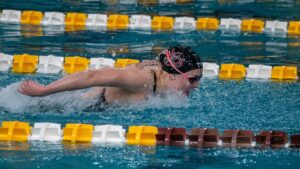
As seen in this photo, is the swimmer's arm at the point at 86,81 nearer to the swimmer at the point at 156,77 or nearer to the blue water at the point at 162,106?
the swimmer at the point at 156,77

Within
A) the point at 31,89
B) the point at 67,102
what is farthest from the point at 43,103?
the point at 31,89

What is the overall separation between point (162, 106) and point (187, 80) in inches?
13.1

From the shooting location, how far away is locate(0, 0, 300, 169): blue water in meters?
5.02

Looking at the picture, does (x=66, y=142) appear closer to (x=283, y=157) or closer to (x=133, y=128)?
(x=133, y=128)

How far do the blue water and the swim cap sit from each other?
222 mm

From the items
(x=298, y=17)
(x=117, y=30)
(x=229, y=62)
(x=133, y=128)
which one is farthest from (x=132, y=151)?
(x=298, y=17)

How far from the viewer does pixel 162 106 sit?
239 inches

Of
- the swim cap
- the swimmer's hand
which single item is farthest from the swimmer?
the swimmer's hand

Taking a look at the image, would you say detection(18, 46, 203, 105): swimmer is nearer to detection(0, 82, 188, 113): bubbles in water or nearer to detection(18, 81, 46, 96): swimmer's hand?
detection(0, 82, 188, 113): bubbles in water

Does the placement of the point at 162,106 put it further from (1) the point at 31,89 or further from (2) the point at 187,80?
(1) the point at 31,89

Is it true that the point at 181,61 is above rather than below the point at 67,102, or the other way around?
above

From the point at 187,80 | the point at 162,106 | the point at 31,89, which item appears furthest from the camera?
the point at 162,106

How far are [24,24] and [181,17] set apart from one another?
6.09 ft

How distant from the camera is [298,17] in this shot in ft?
34.9
